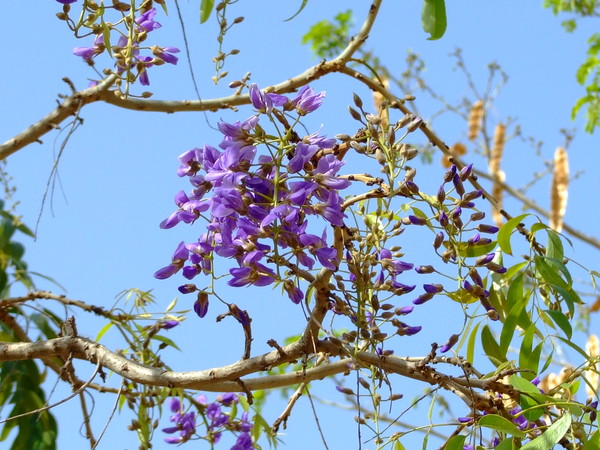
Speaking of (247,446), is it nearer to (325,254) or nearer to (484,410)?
(484,410)

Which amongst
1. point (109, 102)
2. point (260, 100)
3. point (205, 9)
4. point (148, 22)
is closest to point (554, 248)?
point (260, 100)

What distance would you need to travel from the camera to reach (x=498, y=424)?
0.99 metres

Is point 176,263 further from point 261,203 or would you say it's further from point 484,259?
point 484,259

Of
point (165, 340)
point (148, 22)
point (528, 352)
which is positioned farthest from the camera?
point (165, 340)

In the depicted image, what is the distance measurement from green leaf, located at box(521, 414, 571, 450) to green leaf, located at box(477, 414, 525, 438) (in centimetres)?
2

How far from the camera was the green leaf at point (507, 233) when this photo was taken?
45.7 inches

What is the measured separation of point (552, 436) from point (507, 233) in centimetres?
29

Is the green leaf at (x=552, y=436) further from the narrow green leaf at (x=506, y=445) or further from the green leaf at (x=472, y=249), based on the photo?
the green leaf at (x=472, y=249)

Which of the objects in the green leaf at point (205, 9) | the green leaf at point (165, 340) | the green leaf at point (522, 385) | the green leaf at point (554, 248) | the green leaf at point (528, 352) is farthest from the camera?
the green leaf at point (165, 340)

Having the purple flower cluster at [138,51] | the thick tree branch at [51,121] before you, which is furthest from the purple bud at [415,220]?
the thick tree branch at [51,121]

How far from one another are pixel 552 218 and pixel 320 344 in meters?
4.06

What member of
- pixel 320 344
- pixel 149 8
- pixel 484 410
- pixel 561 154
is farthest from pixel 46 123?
pixel 561 154

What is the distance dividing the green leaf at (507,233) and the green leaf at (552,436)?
0.25 m

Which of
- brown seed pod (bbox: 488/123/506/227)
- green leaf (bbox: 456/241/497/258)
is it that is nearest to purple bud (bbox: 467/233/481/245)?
green leaf (bbox: 456/241/497/258)
